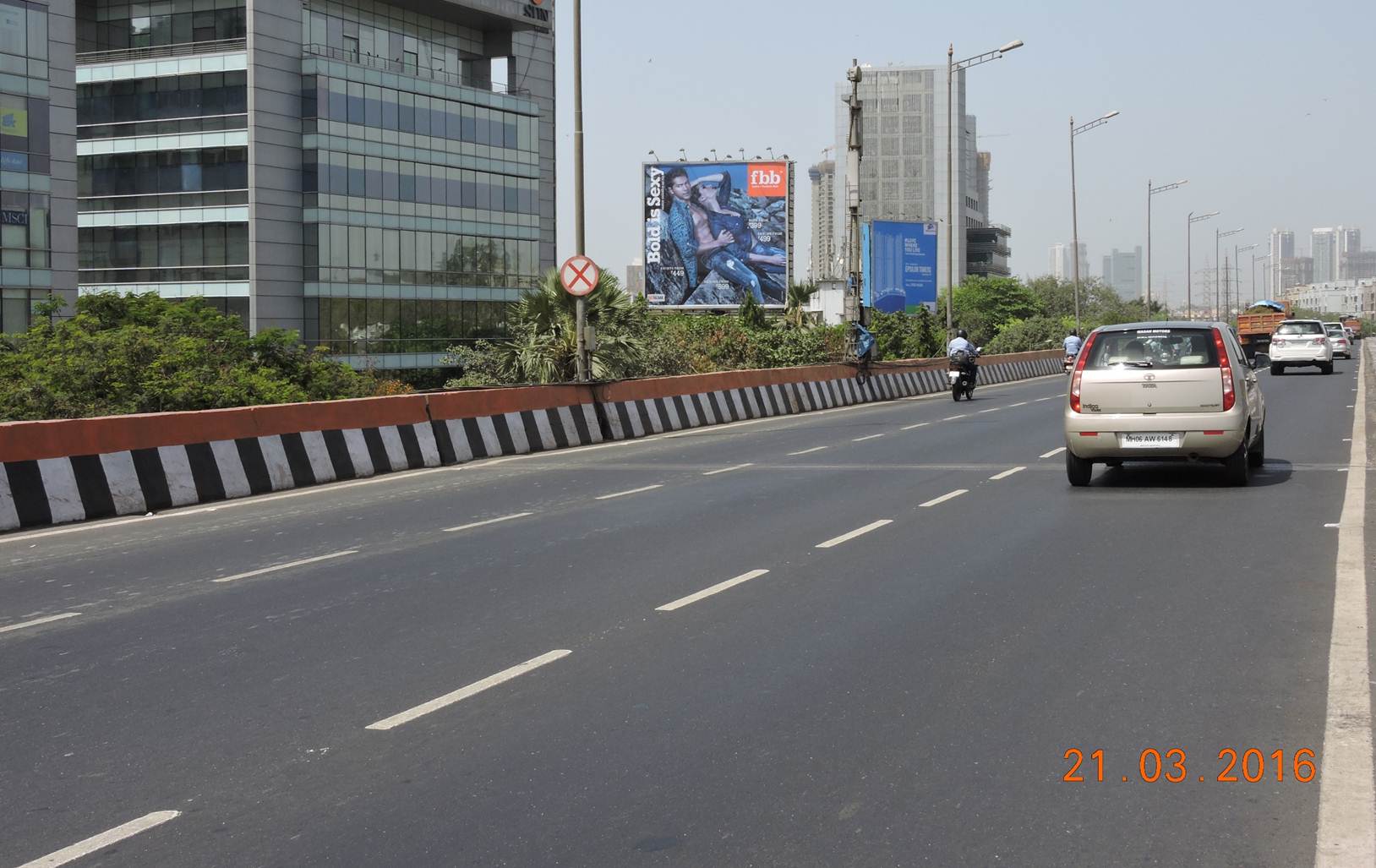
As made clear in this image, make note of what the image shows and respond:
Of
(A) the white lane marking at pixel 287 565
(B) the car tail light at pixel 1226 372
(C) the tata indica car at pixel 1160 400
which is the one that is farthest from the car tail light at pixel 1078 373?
(A) the white lane marking at pixel 287 565

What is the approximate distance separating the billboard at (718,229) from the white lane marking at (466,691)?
7253 cm

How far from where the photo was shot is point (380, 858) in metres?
4.27

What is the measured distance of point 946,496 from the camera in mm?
13367

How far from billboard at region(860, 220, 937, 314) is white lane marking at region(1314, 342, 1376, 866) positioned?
65.0 m

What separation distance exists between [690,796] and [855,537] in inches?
241

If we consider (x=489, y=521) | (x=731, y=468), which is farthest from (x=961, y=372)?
(x=489, y=521)

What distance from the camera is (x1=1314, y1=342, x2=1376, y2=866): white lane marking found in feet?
14.1

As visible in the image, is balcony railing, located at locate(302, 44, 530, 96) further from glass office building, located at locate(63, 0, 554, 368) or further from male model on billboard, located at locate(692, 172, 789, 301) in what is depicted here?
male model on billboard, located at locate(692, 172, 789, 301)

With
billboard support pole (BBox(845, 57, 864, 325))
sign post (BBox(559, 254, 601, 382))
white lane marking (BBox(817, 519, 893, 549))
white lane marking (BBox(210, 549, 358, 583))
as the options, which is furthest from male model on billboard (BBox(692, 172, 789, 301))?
white lane marking (BBox(210, 549, 358, 583))

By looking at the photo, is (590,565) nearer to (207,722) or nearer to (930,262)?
(207,722)

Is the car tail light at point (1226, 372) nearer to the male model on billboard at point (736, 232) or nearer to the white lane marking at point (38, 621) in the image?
the white lane marking at point (38, 621)

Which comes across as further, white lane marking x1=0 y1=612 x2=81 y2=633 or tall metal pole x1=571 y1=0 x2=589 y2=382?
tall metal pole x1=571 y1=0 x2=589 y2=382

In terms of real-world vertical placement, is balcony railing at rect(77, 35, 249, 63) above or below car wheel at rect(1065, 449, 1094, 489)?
above

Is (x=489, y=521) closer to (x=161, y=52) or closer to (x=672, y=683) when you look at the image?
(x=672, y=683)
